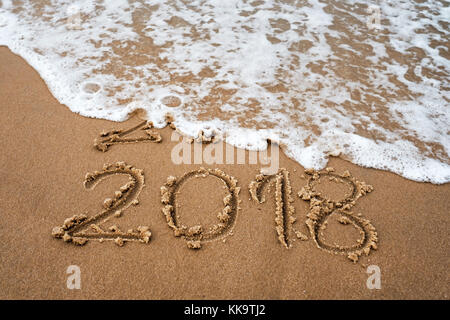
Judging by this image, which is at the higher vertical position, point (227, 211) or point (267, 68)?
point (267, 68)

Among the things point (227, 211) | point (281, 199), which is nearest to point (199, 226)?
point (227, 211)

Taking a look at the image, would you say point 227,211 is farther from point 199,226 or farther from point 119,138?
point 119,138

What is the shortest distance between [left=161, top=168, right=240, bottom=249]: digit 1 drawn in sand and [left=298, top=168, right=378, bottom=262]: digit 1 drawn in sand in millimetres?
491

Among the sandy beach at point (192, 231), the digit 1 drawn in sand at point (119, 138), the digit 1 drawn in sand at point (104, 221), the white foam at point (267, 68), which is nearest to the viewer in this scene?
the sandy beach at point (192, 231)

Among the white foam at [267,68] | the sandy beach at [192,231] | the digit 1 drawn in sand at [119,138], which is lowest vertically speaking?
the sandy beach at [192,231]

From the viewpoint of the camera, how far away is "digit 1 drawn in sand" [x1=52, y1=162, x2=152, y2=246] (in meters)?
1.86

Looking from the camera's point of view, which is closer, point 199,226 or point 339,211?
point 199,226

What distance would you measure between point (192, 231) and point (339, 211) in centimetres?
101

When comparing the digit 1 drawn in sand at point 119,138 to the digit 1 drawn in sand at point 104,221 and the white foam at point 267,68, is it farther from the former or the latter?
the digit 1 drawn in sand at point 104,221

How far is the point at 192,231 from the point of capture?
6.27ft

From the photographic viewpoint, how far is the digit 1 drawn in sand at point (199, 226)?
1907mm

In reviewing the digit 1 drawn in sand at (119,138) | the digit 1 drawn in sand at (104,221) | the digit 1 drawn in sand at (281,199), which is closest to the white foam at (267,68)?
the digit 1 drawn in sand at (119,138)

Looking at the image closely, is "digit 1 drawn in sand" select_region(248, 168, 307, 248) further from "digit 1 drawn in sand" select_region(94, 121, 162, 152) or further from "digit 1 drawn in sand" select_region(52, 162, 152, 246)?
"digit 1 drawn in sand" select_region(94, 121, 162, 152)

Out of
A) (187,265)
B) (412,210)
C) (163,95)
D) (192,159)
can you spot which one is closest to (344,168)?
(412,210)
